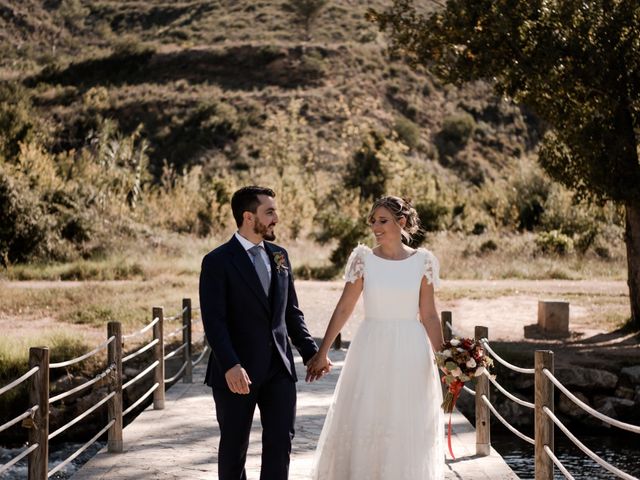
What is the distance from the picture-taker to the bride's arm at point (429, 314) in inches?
259

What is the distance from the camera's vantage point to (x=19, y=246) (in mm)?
26438

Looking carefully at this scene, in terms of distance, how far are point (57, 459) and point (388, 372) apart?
673cm

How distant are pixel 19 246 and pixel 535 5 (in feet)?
52.0

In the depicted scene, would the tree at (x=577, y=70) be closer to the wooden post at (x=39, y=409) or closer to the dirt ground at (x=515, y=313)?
the dirt ground at (x=515, y=313)

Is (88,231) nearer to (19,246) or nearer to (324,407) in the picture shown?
(19,246)

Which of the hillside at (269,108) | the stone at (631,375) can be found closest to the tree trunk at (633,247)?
the stone at (631,375)

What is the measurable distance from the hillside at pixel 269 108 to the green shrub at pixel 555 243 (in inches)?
265

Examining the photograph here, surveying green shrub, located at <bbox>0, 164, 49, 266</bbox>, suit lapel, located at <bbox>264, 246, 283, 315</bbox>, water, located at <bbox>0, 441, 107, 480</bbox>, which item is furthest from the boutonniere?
green shrub, located at <bbox>0, 164, 49, 266</bbox>

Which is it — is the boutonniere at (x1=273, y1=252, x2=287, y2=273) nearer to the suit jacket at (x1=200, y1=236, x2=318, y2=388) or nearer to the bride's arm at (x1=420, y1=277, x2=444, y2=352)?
the suit jacket at (x1=200, y1=236, x2=318, y2=388)

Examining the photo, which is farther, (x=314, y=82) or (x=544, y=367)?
(x=314, y=82)

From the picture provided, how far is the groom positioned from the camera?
5648 millimetres

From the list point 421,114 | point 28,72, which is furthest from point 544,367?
point 28,72

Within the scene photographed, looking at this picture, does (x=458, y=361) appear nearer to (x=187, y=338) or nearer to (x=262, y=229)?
(x=262, y=229)

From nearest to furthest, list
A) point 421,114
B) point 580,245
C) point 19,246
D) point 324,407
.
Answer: point 324,407, point 19,246, point 580,245, point 421,114
